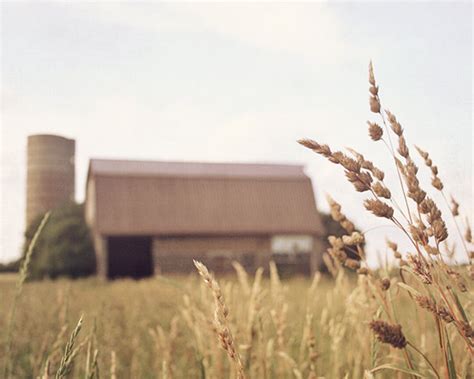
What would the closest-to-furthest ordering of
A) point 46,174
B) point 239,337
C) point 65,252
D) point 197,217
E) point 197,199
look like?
point 239,337 → point 65,252 → point 197,217 → point 197,199 → point 46,174

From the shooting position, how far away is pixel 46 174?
1641 inches

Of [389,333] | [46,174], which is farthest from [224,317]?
[46,174]

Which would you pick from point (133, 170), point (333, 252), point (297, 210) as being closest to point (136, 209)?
point (133, 170)

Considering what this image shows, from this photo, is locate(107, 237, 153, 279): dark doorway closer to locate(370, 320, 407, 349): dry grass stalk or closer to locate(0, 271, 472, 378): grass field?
locate(0, 271, 472, 378): grass field

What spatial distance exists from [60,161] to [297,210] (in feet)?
67.4

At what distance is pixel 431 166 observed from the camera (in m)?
1.22

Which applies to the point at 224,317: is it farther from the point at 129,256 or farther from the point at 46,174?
the point at 46,174

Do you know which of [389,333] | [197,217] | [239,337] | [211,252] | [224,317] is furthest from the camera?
[211,252]

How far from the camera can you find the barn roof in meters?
27.8

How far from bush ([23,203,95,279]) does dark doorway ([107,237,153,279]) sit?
1.00m

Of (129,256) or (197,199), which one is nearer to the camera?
(197,199)

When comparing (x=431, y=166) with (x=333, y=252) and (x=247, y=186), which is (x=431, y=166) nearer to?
(x=333, y=252)

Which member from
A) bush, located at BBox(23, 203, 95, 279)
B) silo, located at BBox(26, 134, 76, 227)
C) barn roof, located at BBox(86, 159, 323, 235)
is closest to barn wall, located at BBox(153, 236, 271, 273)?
barn roof, located at BBox(86, 159, 323, 235)

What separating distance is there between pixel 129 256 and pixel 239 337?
27097 mm
